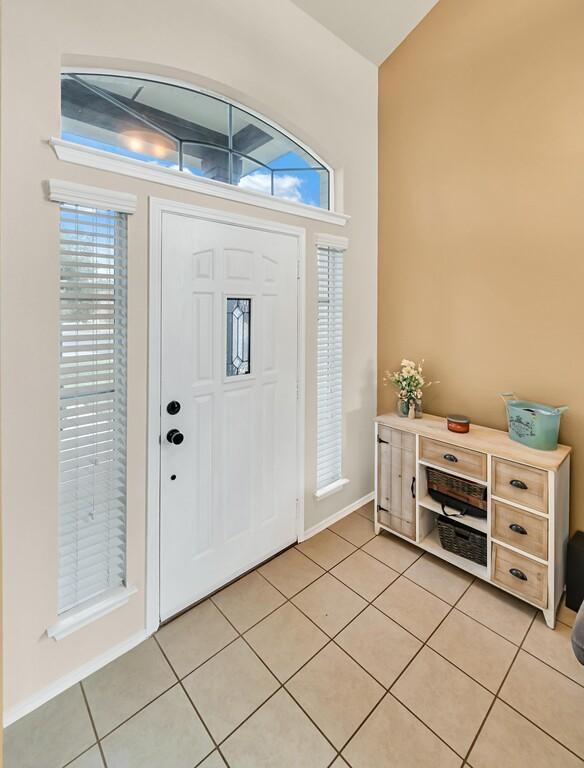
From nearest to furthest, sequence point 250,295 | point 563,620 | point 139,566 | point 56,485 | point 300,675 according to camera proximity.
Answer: point 56,485 → point 300,675 → point 139,566 → point 563,620 → point 250,295

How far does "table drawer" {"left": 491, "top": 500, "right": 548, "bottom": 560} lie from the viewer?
1.99m

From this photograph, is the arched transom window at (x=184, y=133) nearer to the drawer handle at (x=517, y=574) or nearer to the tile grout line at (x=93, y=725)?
the tile grout line at (x=93, y=725)

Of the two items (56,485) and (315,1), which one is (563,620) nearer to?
(56,485)

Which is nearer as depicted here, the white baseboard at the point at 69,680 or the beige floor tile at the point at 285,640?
the white baseboard at the point at 69,680

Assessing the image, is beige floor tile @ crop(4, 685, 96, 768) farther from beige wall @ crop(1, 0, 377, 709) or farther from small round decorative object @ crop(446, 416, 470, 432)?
small round decorative object @ crop(446, 416, 470, 432)

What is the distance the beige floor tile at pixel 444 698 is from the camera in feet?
4.95

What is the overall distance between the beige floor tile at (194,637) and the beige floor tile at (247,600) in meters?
0.05

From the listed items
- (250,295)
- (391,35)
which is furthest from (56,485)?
(391,35)

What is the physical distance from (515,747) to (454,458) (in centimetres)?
127

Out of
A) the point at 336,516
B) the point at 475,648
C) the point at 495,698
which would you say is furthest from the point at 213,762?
the point at 336,516

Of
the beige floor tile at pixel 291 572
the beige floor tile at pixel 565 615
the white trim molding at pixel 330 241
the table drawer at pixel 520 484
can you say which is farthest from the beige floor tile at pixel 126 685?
the white trim molding at pixel 330 241

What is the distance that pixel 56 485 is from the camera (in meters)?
1.62

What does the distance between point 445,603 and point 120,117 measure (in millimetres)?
3024

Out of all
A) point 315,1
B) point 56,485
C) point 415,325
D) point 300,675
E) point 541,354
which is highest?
point 315,1
